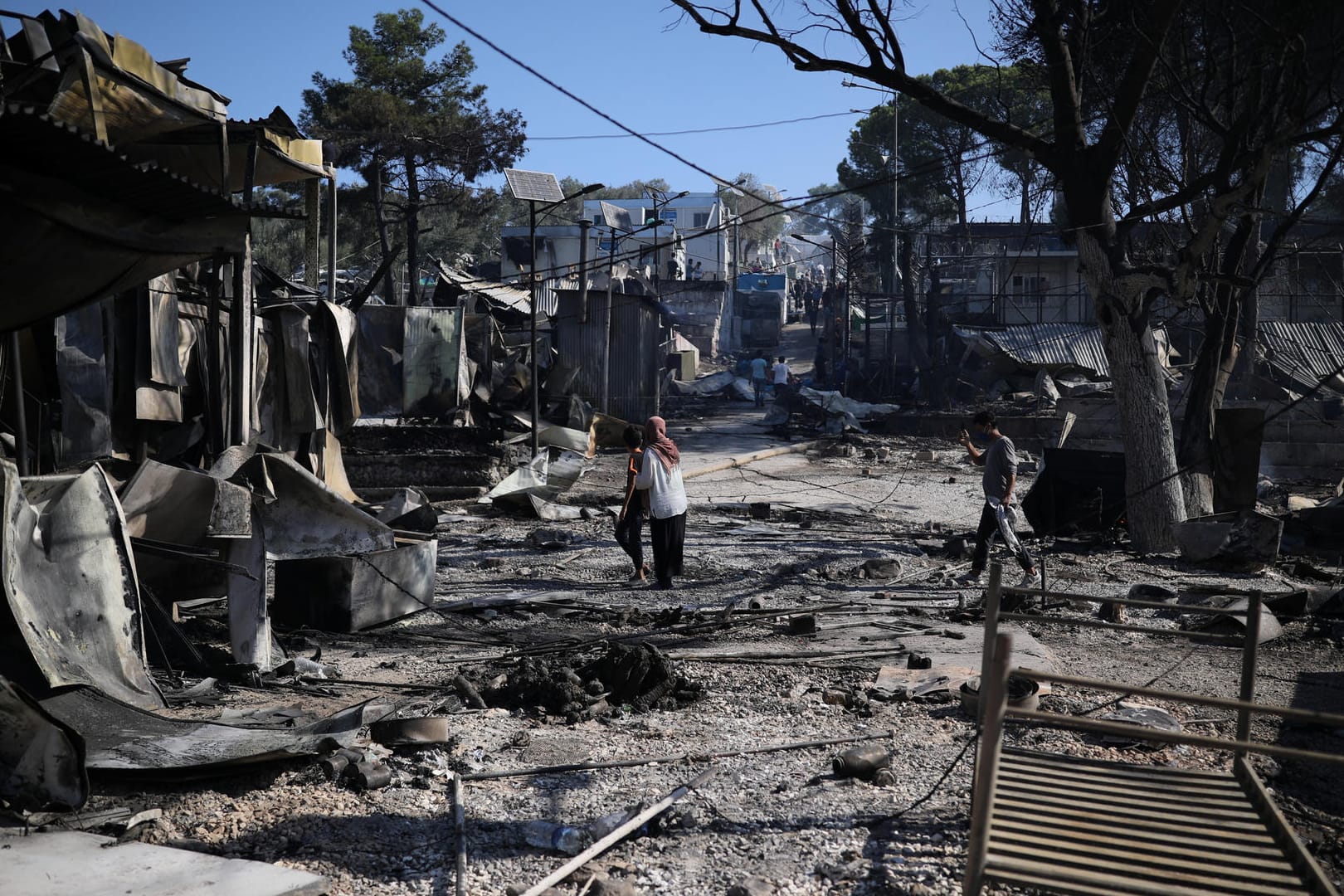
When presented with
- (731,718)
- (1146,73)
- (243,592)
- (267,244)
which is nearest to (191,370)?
(243,592)

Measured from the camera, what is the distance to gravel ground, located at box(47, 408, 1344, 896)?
4008mm

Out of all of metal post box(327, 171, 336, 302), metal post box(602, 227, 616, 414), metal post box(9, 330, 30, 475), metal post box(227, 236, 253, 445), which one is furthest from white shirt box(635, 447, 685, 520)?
metal post box(602, 227, 616, 414)

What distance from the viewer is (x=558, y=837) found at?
412cm

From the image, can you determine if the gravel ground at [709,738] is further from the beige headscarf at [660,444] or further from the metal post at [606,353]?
the metal post at [606,353]

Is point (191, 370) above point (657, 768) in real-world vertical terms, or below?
above

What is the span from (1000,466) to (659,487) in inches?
131

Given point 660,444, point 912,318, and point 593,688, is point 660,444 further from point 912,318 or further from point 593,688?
point 912,318

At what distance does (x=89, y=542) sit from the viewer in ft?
17.7

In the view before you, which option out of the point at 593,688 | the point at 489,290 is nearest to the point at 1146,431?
the point at 593,688

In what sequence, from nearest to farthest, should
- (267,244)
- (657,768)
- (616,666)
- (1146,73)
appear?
(657,768), (616,666), (1146,73), (267,244)

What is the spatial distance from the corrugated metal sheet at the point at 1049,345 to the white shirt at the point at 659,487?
19891 millimetres

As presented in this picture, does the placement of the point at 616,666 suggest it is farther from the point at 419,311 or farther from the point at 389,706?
the point at 419,311

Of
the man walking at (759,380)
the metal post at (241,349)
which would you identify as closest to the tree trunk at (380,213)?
the man walking at (759,380)

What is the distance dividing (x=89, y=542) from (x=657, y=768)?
3.05 m
